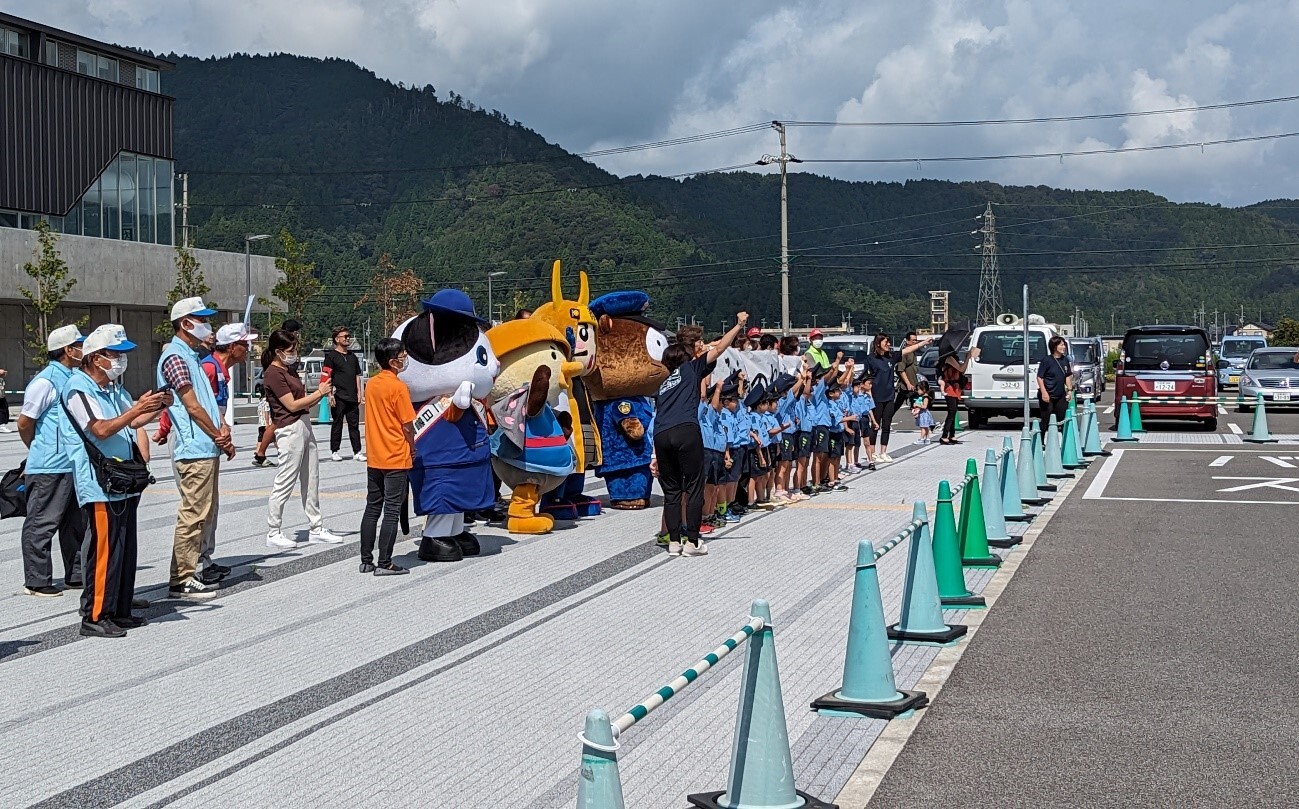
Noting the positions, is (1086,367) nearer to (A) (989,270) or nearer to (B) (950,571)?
(B) (950,571)

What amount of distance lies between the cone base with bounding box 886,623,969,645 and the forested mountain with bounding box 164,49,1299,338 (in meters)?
87.5

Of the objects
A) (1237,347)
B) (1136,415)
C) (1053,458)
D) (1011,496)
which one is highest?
(1237,347)

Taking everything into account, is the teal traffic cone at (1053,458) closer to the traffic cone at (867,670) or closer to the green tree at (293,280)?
the traffic cone at (867,670)

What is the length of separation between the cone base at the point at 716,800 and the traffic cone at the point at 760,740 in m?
0.11

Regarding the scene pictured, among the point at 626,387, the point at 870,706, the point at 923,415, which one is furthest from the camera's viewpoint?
the point at 923,415

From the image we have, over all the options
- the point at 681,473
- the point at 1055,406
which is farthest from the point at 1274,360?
the point at 681,473

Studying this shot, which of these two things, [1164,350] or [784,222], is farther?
[784,222]

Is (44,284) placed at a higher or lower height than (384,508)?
higher

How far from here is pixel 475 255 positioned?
353 ft

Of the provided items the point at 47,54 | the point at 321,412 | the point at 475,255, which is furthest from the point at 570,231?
the point at 321,412

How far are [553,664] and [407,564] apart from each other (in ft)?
12.5

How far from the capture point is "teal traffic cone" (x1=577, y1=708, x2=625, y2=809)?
348 centimetres

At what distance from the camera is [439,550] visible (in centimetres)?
1117

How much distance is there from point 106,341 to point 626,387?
20.9 feet
